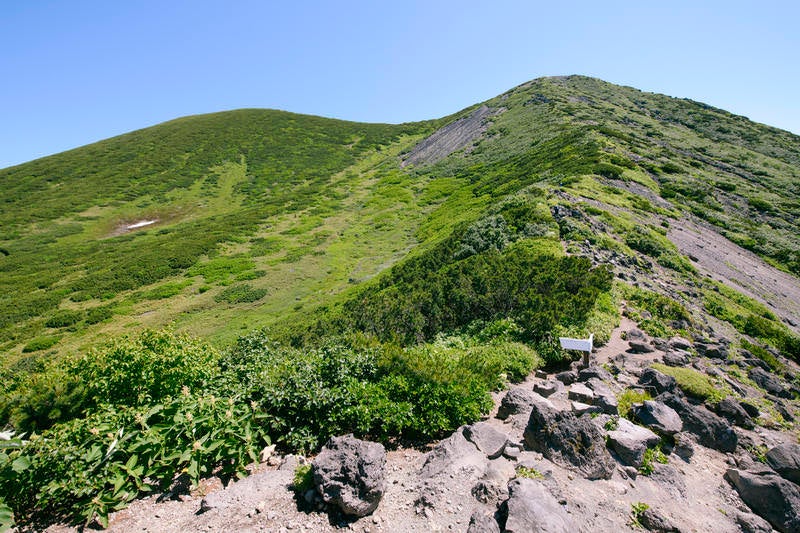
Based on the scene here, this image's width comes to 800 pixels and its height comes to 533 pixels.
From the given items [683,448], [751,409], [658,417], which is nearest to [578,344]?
[658,417]

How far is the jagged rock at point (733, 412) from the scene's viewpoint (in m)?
7.50

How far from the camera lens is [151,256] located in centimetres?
3309

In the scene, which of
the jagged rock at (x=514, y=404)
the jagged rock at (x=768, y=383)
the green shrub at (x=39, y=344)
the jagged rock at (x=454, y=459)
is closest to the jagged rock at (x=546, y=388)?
the jagged rock at (x=514, y=404)

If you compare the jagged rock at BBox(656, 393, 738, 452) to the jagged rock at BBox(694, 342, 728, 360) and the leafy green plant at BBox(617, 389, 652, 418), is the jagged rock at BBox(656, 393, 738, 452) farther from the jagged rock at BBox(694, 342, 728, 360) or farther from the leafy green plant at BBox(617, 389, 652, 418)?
the jagged rock at BBox(694, 342, 728, 360)

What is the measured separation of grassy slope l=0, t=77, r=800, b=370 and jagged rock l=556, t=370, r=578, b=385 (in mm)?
12087

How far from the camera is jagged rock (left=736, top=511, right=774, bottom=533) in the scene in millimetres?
5066

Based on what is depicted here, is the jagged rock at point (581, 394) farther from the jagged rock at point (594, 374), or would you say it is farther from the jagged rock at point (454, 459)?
the jagged rock at point (454, 459)

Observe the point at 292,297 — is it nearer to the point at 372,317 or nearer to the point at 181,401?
the point at 372,317

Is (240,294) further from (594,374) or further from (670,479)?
(670,479)

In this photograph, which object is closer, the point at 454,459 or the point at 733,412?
the point at 454,459

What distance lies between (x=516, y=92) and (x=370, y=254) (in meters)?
62.5

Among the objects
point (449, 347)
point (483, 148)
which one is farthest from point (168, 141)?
point (449, 347)

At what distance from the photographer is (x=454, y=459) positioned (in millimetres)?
5547

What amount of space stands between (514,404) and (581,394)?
4.99ft
